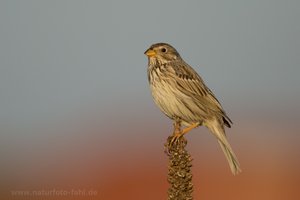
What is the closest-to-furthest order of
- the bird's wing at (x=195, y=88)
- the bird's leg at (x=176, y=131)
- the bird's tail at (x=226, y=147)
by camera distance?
the bird's leg at (x=176, y=131) < the bird's tail at (x=226, y=147) < the bird's wing at (x=195, y=88)

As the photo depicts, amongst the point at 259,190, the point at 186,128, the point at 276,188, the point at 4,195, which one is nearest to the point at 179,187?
the point at 186,128

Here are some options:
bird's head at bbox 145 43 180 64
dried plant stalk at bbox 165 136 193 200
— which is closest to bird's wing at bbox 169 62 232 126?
bird's head at bbox 145 43 180 64

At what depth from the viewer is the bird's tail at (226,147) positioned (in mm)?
13273

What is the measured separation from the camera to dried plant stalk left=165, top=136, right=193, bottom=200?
9727 millimetres

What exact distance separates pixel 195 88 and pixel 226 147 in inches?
38.3

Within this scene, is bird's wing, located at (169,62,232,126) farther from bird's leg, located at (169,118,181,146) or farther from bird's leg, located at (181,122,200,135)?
bird's leg, located at (169,118,181,146)

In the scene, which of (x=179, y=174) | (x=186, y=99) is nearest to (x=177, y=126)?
(x=186, y=99)

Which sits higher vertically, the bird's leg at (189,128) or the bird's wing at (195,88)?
the bird's wing at (195,88)

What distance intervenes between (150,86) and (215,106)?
3.22 ft

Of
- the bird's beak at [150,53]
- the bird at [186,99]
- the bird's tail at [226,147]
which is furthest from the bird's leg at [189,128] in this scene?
the bird's beak at [150,53]

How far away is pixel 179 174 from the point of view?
388 inches

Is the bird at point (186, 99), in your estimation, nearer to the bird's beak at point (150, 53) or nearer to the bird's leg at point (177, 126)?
the bird's beak at point (150, 53)

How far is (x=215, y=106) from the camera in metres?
13.5

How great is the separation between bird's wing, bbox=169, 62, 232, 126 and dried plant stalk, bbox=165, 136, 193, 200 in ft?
10.3
